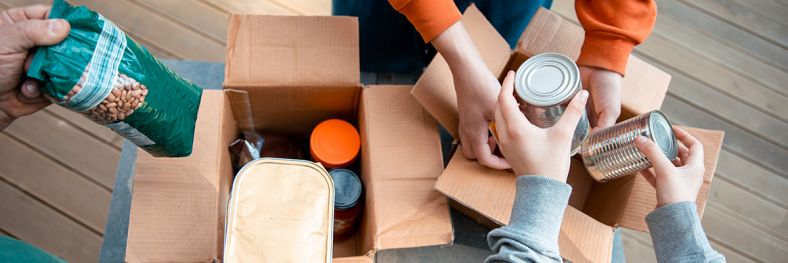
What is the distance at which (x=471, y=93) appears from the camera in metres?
0.78

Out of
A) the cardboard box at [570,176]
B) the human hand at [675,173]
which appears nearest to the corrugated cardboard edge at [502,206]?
the cardboard box at [570,176]

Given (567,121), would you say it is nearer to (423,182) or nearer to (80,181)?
(423,182)

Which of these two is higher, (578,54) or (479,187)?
(578,54)

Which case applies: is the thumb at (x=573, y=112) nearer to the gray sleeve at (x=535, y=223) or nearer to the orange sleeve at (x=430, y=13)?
the gray sleeve at (x=535, y=223)

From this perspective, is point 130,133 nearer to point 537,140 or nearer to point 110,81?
point 110,81

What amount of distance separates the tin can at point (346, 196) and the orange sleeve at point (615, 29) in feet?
1.31

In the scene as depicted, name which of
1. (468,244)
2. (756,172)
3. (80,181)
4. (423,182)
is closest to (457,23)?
(423,182)

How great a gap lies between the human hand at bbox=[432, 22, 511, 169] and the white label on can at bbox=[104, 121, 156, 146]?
41 centimetres

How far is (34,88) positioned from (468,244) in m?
0.65

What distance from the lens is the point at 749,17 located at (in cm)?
189

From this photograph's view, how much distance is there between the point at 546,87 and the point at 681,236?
247 millimetres

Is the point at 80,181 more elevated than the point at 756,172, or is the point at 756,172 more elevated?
the point at 756,172

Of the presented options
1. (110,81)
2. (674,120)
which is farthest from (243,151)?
(674,120)

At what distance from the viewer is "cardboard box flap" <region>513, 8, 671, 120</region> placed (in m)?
0.86
